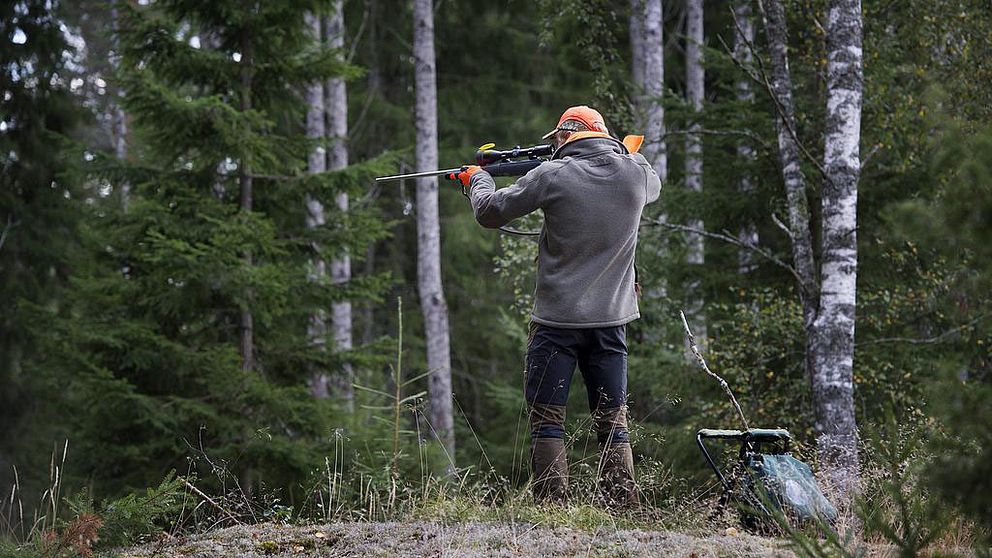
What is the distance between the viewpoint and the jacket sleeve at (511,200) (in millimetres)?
4883

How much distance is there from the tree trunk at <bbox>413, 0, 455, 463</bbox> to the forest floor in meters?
8.81

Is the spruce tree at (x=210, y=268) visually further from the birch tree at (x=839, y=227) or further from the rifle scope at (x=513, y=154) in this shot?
the birch tree at (x=839, y=227)

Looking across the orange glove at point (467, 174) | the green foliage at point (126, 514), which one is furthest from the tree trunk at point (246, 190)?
the green foliage at point (126, 514)

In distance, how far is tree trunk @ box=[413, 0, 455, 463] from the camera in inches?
529

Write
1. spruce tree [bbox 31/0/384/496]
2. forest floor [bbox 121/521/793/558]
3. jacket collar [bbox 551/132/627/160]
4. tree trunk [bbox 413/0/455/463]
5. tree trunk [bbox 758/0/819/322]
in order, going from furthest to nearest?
tree trunk [bbox 413/0/455/463] → spruce tree [bbox 31/0/384/496] → tree trunk [bbox 758/0/819/322] → jacket collar [bbox 551/132/627/160] → forest floor [bbox 121/521/793/558]

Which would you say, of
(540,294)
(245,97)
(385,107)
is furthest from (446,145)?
(540,294)

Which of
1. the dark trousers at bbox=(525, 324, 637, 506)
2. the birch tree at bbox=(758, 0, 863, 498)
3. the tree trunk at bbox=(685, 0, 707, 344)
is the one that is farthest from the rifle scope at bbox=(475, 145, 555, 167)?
the tree trunk at bbox=(685, 0, 707, 344)

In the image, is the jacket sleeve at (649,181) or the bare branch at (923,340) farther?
the bare branch at (923,340)

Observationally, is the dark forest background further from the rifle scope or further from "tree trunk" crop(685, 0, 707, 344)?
the rifle scope

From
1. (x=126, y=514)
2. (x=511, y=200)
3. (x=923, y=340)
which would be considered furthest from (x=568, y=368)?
(x=923, y=340)

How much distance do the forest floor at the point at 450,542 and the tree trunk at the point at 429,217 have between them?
28.9 ft

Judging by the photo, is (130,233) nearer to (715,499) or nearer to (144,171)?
(144,171)

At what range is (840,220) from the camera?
23.5 feet

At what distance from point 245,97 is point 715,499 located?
677cm
